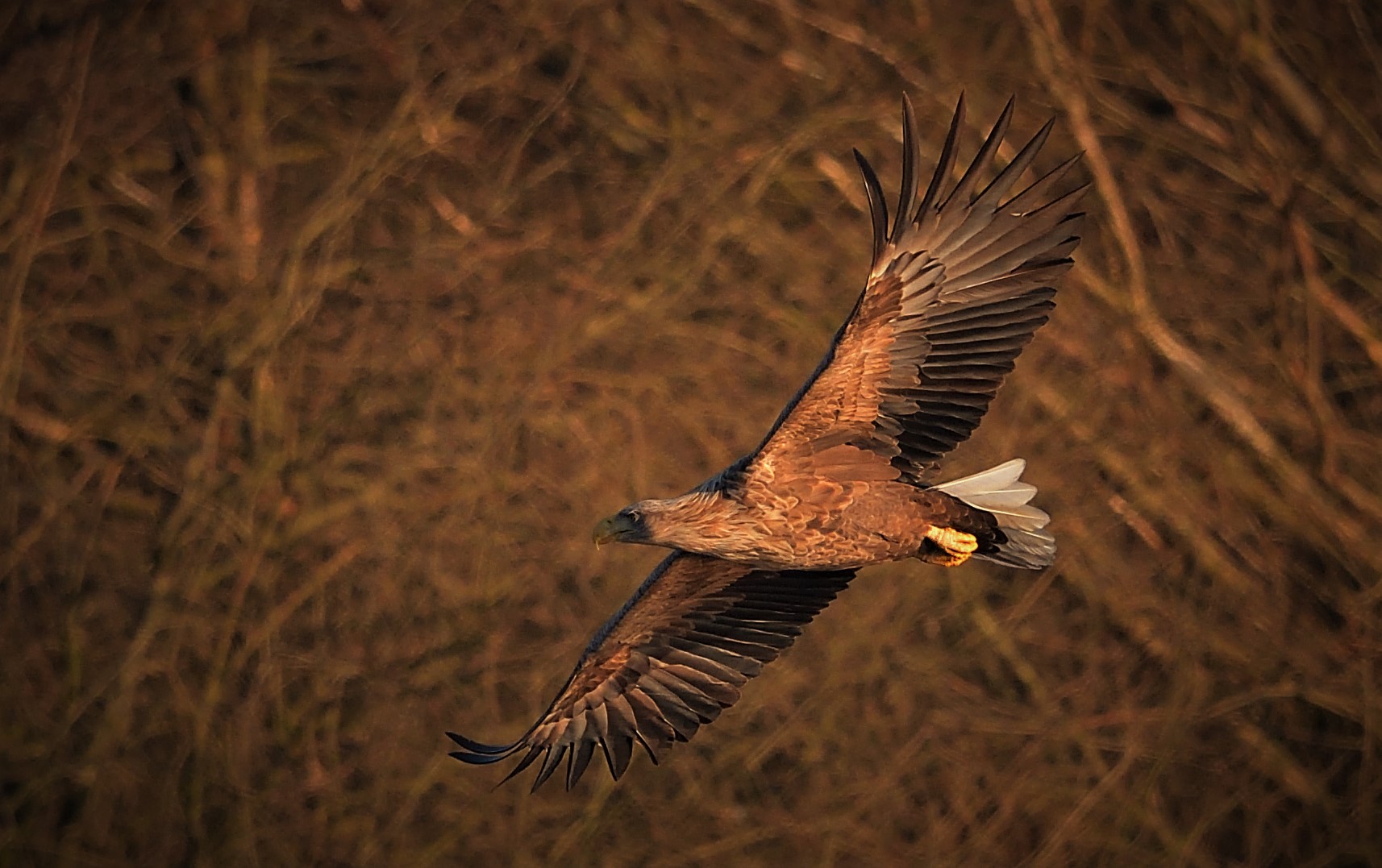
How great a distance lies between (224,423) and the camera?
902cm

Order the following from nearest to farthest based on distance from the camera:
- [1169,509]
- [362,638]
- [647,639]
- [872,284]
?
[872,284] < [647,639] < [1169,509] < [362,638]

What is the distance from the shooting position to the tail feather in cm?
562

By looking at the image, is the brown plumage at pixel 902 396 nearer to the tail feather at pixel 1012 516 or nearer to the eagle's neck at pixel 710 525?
the eagle's neck at pixel 710 525

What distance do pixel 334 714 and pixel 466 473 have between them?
4.17 feet

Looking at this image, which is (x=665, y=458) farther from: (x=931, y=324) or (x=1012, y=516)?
(x=931, y=324)

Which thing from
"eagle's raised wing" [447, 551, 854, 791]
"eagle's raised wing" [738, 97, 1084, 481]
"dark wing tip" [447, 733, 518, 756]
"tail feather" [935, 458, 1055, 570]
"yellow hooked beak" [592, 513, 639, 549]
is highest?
"eagle's raised wing" [738, 97, 1084, 481]

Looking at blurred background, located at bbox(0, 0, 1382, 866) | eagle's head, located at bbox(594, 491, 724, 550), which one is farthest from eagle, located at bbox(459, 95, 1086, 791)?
blurred background, located at bbox(0, 0, 1382, 866)

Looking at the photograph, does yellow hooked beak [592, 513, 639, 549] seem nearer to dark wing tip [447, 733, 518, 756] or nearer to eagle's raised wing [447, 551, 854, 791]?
eagle's raised wing [447, 551, 854, 791]

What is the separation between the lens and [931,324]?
5270mm

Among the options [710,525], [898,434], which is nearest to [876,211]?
[898,434]

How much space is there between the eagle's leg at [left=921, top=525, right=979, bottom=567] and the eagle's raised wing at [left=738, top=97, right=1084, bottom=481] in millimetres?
185

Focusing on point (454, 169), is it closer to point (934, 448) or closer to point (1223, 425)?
point (1223, 425)

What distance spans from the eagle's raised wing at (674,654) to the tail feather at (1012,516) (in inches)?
19.5

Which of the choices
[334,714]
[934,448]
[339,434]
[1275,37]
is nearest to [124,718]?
[334,714]
